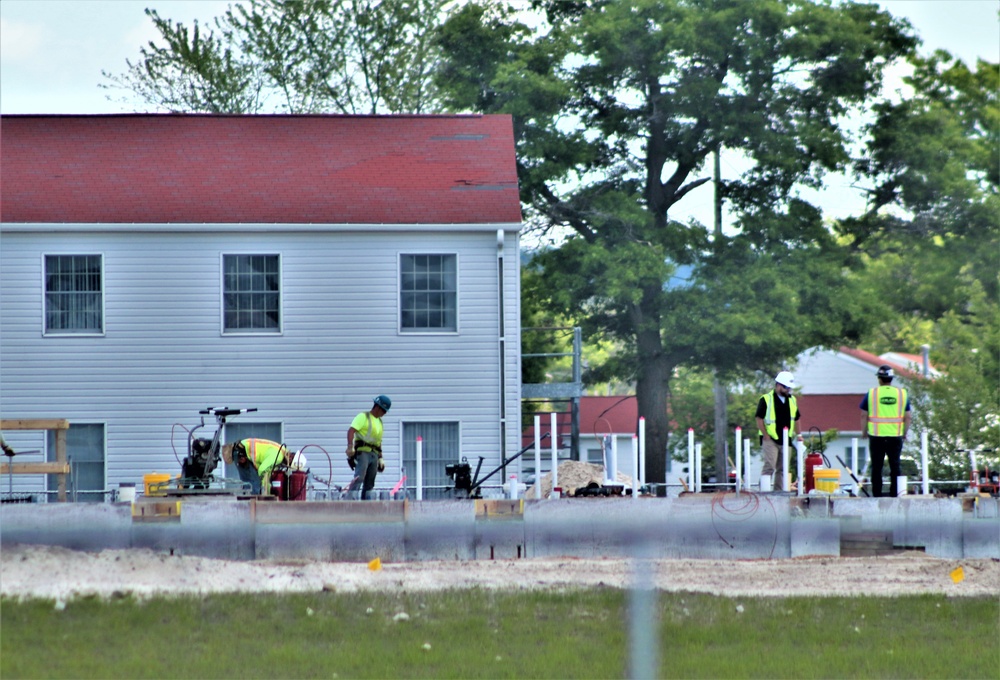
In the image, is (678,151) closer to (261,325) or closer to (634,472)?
(261,325)

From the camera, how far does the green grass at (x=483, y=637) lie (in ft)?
34.9

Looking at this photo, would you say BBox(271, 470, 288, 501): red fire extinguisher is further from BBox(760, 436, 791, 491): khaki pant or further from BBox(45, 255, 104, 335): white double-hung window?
BBox(45, 255, 104, 335): white double-hung window

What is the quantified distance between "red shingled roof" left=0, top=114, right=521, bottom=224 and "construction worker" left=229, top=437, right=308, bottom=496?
648cm

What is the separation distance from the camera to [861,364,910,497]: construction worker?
60.5 ft

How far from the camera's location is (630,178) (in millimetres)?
35625

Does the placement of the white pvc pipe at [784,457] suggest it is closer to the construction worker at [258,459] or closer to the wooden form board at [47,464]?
the construction worker at [258,459]

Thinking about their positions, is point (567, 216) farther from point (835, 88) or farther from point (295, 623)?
point (295, 623)

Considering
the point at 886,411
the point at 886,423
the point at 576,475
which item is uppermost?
the point at 886,411

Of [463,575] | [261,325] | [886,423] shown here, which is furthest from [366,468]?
[886,423]

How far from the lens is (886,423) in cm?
1852

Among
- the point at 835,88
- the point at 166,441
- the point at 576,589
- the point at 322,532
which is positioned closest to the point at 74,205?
the point at 166,441

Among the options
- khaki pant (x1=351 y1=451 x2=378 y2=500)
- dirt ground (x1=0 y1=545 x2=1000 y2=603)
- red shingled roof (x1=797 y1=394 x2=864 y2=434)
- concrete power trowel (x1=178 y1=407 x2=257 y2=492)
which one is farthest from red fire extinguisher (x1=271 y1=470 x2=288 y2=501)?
red shingled roof (x1=797 y1=394 x2=864 y2=434)

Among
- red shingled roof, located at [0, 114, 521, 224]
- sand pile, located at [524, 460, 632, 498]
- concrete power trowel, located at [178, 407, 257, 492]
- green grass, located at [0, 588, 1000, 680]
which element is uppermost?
red shingled roof, located at [0, 114, 521, 224]

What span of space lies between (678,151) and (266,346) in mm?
15264
